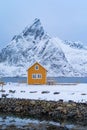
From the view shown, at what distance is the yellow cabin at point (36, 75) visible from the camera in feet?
226

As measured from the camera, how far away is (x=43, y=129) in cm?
2633

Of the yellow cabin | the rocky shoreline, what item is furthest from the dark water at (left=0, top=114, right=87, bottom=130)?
the yellow cabin

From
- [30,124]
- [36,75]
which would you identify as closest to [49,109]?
[30,124]

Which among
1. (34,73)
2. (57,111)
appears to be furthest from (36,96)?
(34,73)

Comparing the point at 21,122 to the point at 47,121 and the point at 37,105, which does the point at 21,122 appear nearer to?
the point at 47,121

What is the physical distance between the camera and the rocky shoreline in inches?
1213

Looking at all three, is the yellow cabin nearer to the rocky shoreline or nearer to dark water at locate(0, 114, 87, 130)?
the rocky shoreline

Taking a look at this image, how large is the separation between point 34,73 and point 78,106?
37018mm

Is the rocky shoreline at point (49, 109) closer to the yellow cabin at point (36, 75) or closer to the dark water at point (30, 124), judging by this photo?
the dark water at point (30, 124)

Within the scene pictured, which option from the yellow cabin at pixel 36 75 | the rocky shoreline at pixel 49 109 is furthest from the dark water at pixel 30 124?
the yellow cabin at pixel 36 75

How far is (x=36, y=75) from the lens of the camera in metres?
69.3

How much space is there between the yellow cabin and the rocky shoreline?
30725 millimetres

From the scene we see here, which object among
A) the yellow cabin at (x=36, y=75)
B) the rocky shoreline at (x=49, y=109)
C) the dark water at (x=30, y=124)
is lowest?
the dark water at (x=30, y=124)

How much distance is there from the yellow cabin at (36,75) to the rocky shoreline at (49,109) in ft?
101
